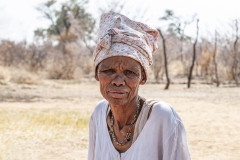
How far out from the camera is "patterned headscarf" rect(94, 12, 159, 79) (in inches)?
53.4

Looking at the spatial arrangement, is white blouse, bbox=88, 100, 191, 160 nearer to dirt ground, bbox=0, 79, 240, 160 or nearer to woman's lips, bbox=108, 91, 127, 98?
woman's lips, bbox=108, 91, 127, 98

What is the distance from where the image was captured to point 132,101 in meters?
1.44

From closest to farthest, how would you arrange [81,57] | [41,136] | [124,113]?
[124,113]
[41,136]
[81,57]

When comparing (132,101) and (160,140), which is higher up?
(132,101)

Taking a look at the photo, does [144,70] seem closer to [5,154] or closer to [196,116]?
[5,154]

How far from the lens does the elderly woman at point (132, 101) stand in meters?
1.33

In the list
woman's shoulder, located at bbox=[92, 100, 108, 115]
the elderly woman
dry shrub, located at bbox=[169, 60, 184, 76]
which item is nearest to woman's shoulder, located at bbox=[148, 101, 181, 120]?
the elderly woman

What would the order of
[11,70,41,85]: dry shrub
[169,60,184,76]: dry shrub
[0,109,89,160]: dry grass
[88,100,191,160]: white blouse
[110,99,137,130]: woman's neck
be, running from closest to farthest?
[88,100,191,160]: white blouse → [110,99,137,130]: woman's neck → [0,109,89,160]: dry grass → [11,70,41,85]: dry shrub → [169,60,184,76]: dry shrub

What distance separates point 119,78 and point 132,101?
0.11 meters

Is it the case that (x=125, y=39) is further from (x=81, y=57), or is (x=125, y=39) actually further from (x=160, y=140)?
(x=81, y=57)

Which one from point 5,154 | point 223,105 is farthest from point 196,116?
point 5,154

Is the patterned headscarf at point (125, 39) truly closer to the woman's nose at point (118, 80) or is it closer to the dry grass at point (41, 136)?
the woman's nose at point (118, 80)

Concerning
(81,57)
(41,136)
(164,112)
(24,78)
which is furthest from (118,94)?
(81,57)

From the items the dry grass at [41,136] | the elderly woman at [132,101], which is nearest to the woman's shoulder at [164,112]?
the elderly woman at [132,101]
